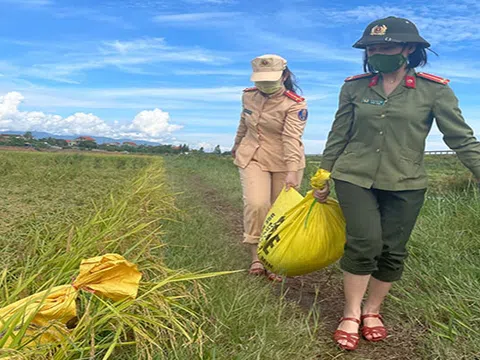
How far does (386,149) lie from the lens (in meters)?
2.47

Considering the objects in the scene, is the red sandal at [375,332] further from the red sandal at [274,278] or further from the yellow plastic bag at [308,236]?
the red sandal at [274,278]

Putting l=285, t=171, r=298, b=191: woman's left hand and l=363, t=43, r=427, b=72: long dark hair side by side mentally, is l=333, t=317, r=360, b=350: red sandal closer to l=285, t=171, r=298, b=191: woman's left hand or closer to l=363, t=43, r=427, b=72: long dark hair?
l=285, t=171, r=298, b=191: woman's left hand

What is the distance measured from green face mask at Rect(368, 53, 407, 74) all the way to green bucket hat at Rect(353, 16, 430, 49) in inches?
3.3

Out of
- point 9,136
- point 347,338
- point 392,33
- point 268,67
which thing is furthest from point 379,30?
point 9,136

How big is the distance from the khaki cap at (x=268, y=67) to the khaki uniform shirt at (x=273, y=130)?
0.56 ft

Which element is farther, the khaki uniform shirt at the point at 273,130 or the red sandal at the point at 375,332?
the khaki uniform shirt at the point at 273,130

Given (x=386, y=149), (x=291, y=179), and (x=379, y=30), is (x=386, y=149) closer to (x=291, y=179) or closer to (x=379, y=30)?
(x=379, y=30)

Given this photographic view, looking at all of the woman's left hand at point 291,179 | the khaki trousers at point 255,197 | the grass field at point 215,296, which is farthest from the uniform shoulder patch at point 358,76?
A: the grass field at point 215,296

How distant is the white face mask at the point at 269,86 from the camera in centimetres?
351

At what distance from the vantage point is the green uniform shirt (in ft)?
7.99

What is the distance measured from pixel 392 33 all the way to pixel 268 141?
1.53 meters

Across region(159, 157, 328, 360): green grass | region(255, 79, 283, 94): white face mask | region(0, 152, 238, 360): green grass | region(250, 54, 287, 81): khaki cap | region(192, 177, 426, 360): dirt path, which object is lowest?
region(192, 177, 426, 360): dirt path

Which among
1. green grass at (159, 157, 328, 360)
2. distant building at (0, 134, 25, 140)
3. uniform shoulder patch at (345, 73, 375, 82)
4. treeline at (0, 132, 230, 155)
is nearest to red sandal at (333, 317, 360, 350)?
green grass at (159, 157, 328, 360)

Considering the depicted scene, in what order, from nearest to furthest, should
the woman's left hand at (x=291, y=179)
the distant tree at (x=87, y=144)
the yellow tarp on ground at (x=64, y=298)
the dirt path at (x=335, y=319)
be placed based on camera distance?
the yellow tarp on ground at (x=64, y=298)
the dirt path at (x=335, y=319)
the woman's left hand at (x=291, y=179)
the distant tree at (x=87, y=144)
